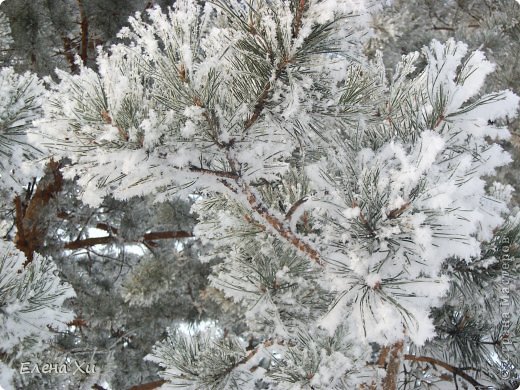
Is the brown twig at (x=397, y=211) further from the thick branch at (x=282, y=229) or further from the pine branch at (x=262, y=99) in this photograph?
the pine branch at (x=262, y=99)

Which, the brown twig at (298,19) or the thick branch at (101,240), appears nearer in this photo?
the brown twig at (298,19)

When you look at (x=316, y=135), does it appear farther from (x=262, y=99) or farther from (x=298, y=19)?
(x=298, y=19)

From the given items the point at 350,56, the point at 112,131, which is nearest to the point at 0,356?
the point at 112,131

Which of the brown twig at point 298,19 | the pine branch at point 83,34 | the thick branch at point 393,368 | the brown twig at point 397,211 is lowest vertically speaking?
the thick branch at point 393,368

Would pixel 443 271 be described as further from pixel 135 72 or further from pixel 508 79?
pixel 508 79

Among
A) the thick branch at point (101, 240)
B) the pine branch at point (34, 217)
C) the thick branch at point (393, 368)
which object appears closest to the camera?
the thick branch at point (393, 368)

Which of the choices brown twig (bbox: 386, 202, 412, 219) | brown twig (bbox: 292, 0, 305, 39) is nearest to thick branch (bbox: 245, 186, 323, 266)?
brown twig (bbox: 386, 202, 412, 219)

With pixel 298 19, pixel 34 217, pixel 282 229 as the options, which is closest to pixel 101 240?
pixel 34 217

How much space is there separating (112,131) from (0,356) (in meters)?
0.85

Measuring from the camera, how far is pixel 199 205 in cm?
163

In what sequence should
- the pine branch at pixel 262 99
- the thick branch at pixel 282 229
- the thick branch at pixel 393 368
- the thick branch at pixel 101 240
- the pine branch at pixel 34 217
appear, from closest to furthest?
the pine branch at pixel 262 99, the thick branch at pixel 282 229, the thick branch at pixel 393 368, the pine branch at pixel 34 217, the thick branch at pixel 101 240

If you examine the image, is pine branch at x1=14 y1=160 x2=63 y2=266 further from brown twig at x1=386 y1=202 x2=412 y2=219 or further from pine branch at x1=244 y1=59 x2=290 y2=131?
brown twig at x1=386 y1=202 x2=412 y2=219

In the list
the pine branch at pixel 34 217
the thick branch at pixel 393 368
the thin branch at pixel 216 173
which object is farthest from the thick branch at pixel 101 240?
the thick branch at pixel 393 368

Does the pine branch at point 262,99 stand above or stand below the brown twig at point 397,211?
A: above
